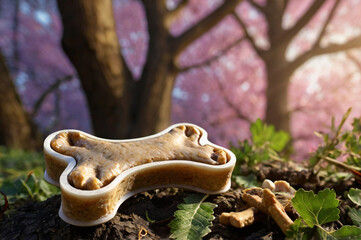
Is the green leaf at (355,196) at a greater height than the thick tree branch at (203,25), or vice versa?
the thick tree branch at (203,25)

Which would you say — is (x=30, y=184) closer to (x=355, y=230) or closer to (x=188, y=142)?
(x=188, y=142)

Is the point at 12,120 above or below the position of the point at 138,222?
below

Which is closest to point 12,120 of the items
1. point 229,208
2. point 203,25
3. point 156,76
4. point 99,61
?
point 99,61

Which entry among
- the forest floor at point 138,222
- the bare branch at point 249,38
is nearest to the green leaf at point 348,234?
the forest floor at point 138,222

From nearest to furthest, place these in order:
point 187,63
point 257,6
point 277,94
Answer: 1. point 277,94
2. point 257,6
3. point 187,63

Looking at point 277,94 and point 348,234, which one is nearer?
point 348,234

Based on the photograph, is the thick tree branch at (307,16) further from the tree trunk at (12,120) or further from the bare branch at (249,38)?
the tree trunk at (12,120)

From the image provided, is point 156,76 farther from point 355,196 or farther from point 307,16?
point 355,196
